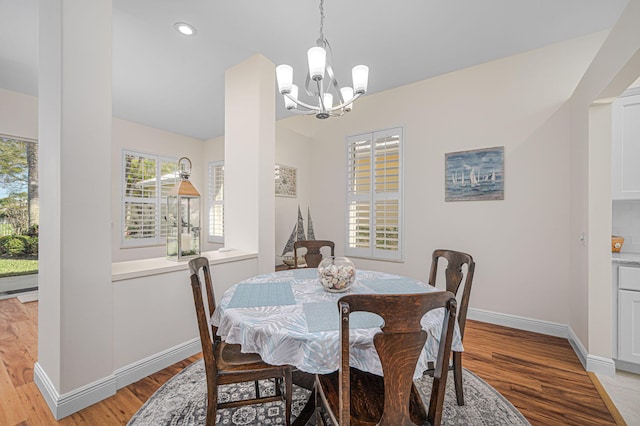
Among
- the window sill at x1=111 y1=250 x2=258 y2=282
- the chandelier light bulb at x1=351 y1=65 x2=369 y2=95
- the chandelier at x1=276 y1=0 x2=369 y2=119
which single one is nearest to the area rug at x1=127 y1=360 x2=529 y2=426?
the window sill at x1=111 y1=250 x2=258 y2=282

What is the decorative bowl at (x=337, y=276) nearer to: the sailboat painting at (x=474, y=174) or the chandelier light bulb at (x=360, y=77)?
the chandelier light bulb at (x=360, y=77)

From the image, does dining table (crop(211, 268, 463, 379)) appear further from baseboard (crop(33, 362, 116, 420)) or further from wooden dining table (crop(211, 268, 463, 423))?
baseboard (crop(33, 362, 116, 420))

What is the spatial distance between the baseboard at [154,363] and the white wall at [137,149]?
2842 mm

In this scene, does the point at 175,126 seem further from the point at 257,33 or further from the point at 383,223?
the point at 383,223

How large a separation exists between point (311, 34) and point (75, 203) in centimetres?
226

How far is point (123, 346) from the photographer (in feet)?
6.31

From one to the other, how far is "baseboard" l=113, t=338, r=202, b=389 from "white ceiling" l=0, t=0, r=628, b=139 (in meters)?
2.72

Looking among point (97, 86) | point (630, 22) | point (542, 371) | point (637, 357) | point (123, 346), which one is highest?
point (630, 22)

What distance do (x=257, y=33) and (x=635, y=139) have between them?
3271 mm

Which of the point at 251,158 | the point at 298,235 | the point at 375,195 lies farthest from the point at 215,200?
the point at 375,195

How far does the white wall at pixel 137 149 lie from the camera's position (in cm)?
471

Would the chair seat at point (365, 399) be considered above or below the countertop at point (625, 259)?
below

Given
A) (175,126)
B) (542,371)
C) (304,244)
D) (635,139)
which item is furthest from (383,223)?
(175,126)

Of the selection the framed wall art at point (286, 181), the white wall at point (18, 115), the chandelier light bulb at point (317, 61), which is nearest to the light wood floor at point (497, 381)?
the chandelier light bulb at point (317, 61)
